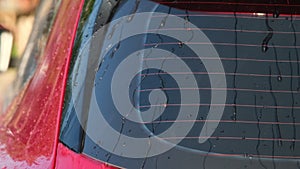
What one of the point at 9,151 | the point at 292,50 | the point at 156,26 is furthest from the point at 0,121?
the point at 292,50

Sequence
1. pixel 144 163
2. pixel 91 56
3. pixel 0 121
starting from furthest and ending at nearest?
pixel 0 121 < pixel 91 56 < pixel 144 163

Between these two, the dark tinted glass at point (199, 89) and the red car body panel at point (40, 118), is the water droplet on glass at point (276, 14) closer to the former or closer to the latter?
the dark tinted glass at point (199, 89)

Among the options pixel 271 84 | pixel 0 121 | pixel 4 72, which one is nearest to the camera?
pixel 271 84

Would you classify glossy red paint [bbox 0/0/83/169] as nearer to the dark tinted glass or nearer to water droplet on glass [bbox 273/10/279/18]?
the dark tinted glass

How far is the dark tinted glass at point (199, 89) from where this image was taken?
2.28 m

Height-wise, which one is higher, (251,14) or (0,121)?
(251,14)

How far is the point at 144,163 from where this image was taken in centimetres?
224

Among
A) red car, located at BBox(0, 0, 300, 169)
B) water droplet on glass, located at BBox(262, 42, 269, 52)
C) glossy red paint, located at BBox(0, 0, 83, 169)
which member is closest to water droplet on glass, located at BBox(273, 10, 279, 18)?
red car, located at BBox(0, 0, 300, 169)

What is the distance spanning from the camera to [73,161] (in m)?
2.30

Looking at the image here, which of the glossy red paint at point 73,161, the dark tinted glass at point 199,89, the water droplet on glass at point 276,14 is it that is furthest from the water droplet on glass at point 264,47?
the glossy red paint at point 73,161

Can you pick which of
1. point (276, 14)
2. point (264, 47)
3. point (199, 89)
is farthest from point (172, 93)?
point (276, 14)

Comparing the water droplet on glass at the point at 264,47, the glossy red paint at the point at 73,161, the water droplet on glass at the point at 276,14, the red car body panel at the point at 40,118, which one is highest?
the water droplet on glass at the point at 276,14

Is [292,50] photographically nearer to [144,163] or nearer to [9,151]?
[144,163]

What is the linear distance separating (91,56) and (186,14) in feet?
1.34
